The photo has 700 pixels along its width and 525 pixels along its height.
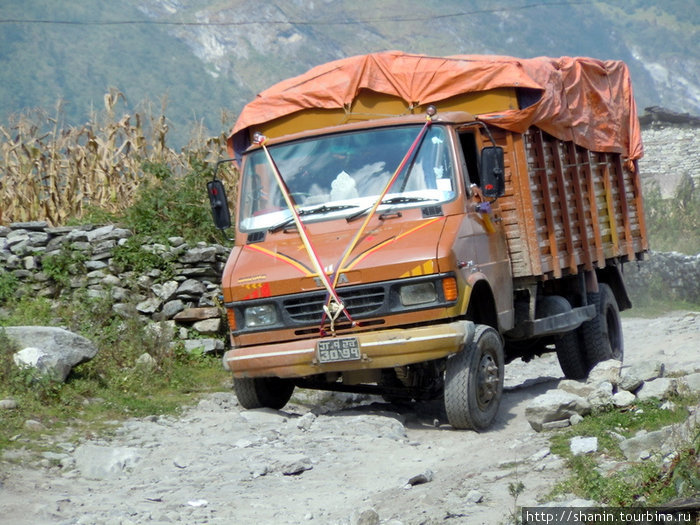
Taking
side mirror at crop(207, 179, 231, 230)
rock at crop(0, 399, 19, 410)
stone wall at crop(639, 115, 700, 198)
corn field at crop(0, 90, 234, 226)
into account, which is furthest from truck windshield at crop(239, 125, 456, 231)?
stone wall at crop(639, 115, 700, 198)

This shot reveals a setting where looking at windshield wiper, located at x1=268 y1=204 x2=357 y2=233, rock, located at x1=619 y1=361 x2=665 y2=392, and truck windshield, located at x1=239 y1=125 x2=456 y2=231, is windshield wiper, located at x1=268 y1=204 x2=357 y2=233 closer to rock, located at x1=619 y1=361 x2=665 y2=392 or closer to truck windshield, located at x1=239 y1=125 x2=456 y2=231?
truck windshield, located at x1=239 y1=125 x2=456 y2=231

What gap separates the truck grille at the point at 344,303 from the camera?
8273 mm

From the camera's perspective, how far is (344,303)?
831 cm

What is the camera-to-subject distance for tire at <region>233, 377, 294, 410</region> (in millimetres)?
9359

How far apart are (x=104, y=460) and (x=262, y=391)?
79.9 inches

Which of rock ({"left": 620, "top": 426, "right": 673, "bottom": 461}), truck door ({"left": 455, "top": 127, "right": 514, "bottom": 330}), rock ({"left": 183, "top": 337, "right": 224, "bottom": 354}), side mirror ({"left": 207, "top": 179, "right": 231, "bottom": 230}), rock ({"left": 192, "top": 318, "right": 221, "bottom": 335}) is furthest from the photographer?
rock ({"left": 192, "top": 318, "right": 221, "bottom": 335})

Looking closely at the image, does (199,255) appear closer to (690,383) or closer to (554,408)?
(554,408)

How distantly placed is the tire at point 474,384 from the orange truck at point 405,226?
0.02 m

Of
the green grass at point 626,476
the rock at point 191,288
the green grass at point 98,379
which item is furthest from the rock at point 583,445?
the rock at point 191,288

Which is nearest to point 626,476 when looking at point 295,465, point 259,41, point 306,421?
point 295,465

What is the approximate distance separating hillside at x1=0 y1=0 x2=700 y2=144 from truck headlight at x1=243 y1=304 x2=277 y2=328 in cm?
4269

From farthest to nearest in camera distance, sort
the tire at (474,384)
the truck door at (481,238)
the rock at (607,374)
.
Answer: the rock at (607,374)
the truck door at (481,238)
the tire at (474,384)

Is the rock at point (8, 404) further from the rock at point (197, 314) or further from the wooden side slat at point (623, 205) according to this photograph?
the wooden side slat at point (623, 205)

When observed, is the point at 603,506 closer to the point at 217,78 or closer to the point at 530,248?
the point at 530,248
